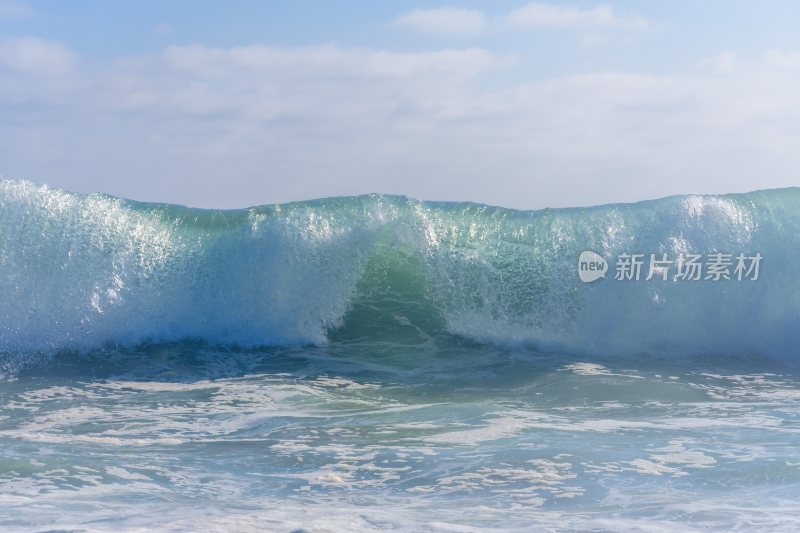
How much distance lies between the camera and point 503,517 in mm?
4543

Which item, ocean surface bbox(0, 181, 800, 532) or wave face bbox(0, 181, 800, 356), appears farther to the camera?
wave face bbox(0, 181, 800, 356)

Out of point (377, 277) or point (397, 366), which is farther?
point (377, 277)

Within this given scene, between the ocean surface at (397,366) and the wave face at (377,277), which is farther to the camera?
the wave face at (377,277)

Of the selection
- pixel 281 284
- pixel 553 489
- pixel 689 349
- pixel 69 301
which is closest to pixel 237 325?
pixel 281 284

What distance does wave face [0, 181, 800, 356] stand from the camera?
1044 centimetres

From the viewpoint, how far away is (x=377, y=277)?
1120cm

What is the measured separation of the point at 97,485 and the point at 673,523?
3118mm

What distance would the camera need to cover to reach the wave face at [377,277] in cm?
1044

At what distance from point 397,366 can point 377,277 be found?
1515 millimetres

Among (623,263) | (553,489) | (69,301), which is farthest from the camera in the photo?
(623,263)

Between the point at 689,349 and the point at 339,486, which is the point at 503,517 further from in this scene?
the point at 689,349

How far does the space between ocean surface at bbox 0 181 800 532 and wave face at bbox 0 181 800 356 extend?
1.1 inches

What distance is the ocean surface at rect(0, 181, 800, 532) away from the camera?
4.95m

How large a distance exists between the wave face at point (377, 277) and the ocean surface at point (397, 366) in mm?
28
